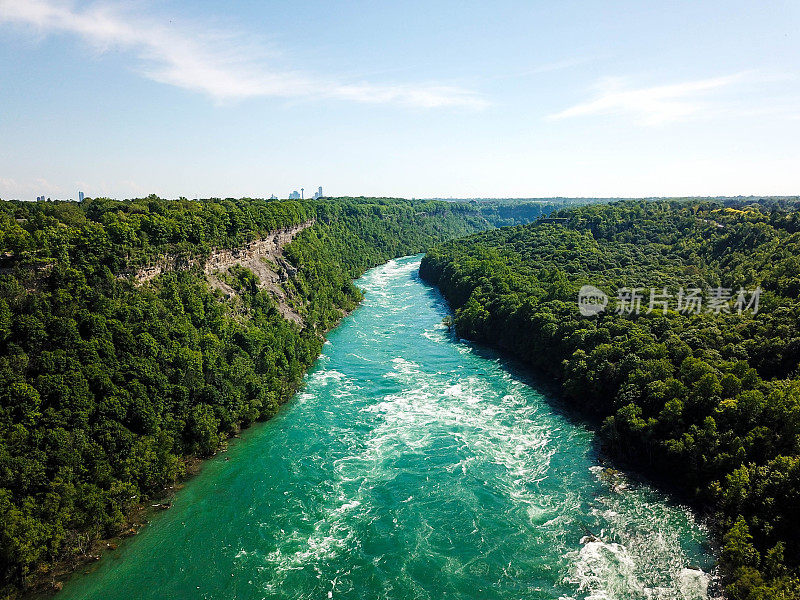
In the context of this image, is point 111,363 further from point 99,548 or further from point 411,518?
point 411,518

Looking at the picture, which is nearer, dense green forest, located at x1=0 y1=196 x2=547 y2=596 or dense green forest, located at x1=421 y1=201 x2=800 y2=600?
dense green forest, located at x1=0 y1=196 x2=547 y2=596

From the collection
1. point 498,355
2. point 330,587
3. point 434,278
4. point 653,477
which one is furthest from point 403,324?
point 330,587

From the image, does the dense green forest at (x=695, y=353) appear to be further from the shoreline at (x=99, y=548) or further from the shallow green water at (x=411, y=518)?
the shoreline at (x=99, y=548)

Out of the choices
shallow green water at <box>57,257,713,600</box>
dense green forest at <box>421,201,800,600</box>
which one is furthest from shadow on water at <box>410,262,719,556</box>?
shallow green water at <box>57,257,713,600</box>

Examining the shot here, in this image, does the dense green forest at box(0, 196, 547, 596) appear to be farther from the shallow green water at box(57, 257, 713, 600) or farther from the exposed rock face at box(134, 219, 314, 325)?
the shallow green water at box(57, 257, 713, 600)

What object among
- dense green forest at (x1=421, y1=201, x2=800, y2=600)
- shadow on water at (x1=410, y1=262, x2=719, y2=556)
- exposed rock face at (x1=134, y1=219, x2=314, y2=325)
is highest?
exposed rock face at (x1=134, y1=219, x2=314, y2=325)

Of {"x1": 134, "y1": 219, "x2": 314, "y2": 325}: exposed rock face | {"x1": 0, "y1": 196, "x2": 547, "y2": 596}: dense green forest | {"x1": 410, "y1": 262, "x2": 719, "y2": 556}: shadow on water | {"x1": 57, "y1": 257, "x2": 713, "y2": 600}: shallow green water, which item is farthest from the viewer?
{"x1": 134, "y1": 219, "x2": 314, "y2": 325}: exposed rock face

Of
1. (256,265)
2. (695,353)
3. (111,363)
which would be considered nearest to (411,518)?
(111,363)
